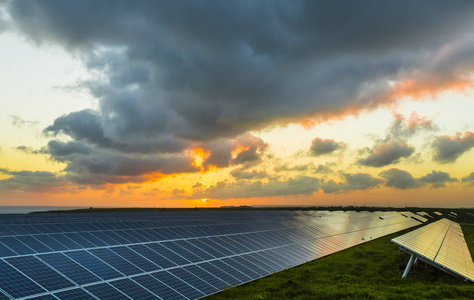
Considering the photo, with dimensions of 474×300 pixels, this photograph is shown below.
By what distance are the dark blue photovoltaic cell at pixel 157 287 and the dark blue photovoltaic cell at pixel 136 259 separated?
123 centimetres

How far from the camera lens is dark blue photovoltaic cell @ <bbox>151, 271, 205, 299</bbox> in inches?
745

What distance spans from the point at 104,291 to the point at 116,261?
4044mm

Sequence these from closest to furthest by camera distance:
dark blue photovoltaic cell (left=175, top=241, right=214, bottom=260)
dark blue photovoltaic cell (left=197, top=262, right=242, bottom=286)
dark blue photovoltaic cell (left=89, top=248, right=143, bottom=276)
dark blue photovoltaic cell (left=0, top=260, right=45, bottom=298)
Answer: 1. dark blue photovoltaic cell (left=0, top=260, right=45, bottom=298)
2. dark blue photovoltaic cell (left=89, top=248, right=143, bottom=276)
3. dark blue photovoltaic cell (left=197, top=262, right=242, bottom=286)
4. dark blue photovoltaic cell (left=175, top=241, right=214, bottom=260)

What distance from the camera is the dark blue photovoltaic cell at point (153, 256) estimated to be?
879 inches

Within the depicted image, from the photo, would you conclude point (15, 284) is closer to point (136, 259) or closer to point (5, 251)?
point (5, 251)

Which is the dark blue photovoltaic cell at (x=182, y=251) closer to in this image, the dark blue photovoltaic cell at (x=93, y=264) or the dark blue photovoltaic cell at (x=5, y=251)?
the dark blue photovoltaic cell at (x=93, y=264)

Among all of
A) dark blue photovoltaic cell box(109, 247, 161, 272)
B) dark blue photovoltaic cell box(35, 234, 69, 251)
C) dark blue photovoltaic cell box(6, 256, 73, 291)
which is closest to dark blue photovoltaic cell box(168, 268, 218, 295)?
dark blue photovoltaic cell box(109, 247, 161, 272)

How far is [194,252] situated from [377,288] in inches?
542

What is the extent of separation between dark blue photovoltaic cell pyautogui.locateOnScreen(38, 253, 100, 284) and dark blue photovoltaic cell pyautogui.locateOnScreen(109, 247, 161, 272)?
11.7 feet

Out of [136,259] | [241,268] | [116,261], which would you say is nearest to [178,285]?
[136,259]

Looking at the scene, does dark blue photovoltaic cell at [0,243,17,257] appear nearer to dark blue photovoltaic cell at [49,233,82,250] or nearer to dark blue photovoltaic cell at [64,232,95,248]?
dark blue photovoltaic cell at [49,233,82,250]

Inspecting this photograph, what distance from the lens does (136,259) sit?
21891 millimetres

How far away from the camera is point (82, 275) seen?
17.6m

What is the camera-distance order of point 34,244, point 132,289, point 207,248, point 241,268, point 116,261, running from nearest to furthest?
point 132,289 < point 34,244 < point 116,261 < point 241,268 < point 207,248
